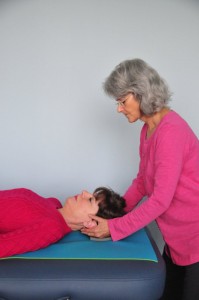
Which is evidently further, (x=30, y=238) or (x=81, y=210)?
(x=81, y=210)

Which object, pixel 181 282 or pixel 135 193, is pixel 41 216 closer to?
pixel 135 193

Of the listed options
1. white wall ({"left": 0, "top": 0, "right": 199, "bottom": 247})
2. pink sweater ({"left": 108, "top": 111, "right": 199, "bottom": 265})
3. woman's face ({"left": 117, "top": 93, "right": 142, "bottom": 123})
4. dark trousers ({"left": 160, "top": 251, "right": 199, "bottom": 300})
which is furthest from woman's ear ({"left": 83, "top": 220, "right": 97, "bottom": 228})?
white wall ({"left": 0, "top": 0, "right": 199, "bottom": 247})

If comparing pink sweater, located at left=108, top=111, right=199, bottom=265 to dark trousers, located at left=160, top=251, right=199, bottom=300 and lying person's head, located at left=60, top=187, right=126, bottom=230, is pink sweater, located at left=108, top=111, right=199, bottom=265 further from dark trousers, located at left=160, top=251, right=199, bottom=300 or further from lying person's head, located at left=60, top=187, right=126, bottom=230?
lying person's head, located at left=60, top=187, right=126, bottom=230

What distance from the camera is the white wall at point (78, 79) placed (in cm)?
235

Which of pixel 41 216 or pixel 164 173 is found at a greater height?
pixel 164 173

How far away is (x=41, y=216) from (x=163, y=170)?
587 mm

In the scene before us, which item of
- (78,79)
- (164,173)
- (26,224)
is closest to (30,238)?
(26,224)

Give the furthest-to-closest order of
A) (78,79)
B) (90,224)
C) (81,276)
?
1. (78,79)
2. (90,224)
3. (81,276)

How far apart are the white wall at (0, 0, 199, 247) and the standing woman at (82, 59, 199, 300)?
0.95m

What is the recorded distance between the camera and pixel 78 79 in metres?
2.40

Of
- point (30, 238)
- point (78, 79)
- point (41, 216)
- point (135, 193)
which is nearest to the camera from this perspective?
point (30, 238)

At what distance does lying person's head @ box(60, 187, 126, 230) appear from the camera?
1657 millimetres

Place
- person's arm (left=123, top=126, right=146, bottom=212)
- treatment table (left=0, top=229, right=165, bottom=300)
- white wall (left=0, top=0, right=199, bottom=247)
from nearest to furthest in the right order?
treatment table (left=0, top=229, right=165, bottom=300) → person's arm (left=123, top=126, right=146, bottom=212) → white wall (left=0, top=0, right=199, bottom=247)

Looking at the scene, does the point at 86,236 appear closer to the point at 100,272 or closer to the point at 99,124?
the point at 100,272
